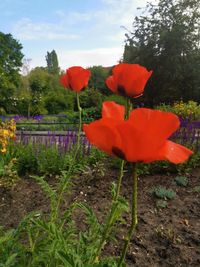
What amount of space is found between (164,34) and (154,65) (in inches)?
64.2

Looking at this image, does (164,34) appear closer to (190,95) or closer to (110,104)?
(190,95)

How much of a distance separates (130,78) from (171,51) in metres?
18.5

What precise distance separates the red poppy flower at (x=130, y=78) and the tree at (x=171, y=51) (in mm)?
18189

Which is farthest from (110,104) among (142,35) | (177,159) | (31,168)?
(142,35)

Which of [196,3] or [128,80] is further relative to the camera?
[196,3]

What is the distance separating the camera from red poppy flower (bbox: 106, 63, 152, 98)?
1357mm

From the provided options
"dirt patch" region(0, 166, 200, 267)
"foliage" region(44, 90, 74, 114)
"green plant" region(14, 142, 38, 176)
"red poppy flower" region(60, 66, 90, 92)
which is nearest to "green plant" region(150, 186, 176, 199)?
"dirt patch" region(0, 166, 200, 267)

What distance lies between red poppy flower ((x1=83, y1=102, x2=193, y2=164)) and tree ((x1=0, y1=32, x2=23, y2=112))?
32145 mm

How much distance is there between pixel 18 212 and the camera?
12.9 ft

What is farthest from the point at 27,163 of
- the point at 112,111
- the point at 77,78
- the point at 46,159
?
the point at 112,111

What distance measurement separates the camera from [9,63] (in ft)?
123

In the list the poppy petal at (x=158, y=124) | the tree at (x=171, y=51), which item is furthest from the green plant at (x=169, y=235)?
the tree at (x=171, y=51)

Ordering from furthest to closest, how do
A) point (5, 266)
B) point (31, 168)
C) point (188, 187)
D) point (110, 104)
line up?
1. point (31, 168)
2. point (188, 187)
3. point (5, 266)
4. point (110, 104)

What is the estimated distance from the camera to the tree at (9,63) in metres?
33.0
